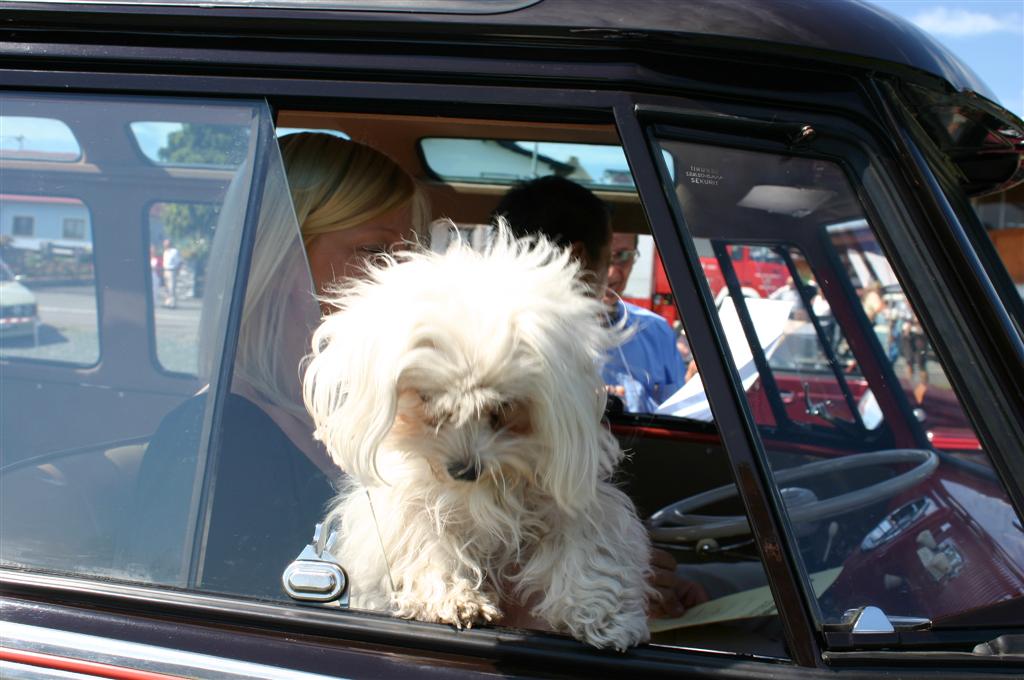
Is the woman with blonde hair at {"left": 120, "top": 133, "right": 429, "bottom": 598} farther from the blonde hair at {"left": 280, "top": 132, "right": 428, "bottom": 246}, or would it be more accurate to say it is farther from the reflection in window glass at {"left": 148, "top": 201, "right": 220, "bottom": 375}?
the blonde hair at {"left": 280, "top": 132, "right": 428, "bottom": 246}

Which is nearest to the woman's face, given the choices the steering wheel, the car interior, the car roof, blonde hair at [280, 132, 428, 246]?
blonde hair at [280, 132, 428, 246]

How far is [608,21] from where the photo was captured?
1365 millimetres

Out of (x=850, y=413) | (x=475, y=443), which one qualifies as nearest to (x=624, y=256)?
(x=850, y=413)

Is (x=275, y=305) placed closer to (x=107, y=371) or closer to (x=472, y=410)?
(x=107, y=371)

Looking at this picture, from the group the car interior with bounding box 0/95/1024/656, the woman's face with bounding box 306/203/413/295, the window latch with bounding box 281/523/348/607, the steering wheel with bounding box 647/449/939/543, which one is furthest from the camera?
the steering wheel with bounding box 647/449/939/543

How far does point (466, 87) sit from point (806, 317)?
75.1 inches

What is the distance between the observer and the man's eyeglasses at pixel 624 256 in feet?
13.5

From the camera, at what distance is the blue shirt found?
374 cm

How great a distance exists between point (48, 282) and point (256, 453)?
53 centimetres

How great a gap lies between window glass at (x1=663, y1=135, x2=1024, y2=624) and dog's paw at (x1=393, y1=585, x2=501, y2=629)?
1.78ft

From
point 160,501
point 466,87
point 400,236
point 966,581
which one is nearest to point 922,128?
point 466,87

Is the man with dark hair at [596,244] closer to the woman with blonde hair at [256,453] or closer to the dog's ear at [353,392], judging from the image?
the dog's ear at [353,392]

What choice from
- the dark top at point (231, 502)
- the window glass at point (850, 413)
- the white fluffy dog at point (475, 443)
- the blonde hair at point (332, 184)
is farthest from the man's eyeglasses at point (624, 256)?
the dark top at point (231, 502)

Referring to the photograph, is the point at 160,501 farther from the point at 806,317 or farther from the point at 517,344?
the point at 806,317
